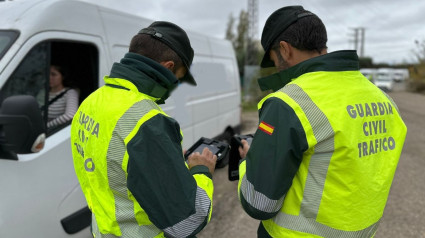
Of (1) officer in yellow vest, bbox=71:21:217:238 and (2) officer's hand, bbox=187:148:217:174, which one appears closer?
(1) officer in yellow vest, bbox=71:21:217:238

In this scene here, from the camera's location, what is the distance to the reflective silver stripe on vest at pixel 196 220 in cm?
136

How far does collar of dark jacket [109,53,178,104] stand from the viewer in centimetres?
150

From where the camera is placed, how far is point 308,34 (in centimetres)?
153

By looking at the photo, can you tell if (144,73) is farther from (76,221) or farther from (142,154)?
(76,221)

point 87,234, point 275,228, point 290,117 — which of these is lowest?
point 87,234

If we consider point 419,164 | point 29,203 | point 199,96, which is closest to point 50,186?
point 29,203

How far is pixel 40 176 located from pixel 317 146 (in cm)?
A: 191

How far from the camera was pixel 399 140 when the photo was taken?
1636 millimetres

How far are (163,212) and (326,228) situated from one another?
2.38 feet

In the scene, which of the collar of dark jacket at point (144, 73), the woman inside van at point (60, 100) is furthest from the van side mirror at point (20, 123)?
the woman inside van at point (60, 100)

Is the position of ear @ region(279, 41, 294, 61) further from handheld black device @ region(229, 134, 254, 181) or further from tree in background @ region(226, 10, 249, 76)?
tree in background @ region(226, 10, 249, 76)

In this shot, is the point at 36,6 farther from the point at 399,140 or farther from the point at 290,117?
the point at 399,140

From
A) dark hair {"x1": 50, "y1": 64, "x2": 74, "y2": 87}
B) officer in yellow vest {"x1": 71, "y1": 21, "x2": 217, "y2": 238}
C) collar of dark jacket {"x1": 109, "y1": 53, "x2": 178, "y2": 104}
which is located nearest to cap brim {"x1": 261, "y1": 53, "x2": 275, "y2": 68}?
officer in yellow vest {"x1": 71, "y1": 21, "x2": 217, "y2": 238}

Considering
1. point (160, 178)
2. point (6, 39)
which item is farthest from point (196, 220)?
point (6, 39)
